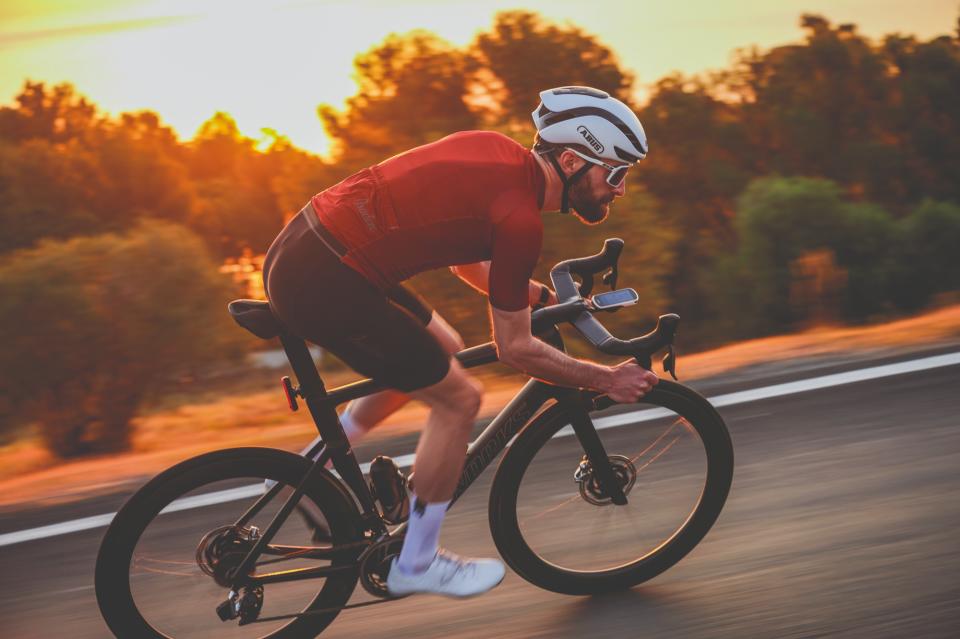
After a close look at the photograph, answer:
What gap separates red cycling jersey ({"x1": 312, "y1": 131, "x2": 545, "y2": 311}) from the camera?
313 cm

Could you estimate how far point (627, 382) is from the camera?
3.34 metres

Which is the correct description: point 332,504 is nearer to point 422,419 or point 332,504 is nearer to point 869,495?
point 869,495

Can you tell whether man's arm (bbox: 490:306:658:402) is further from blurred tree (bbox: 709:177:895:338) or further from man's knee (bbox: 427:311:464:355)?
blurred tree (bbox: 709:177:895:338)

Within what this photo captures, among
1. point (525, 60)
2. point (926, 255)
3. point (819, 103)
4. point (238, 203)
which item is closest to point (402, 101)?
point (525, 60)

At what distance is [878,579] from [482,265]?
1847 mm

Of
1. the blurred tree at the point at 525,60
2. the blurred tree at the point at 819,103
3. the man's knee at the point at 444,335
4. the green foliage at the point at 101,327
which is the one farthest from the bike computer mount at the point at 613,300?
the blurred tree at the point at 819,103

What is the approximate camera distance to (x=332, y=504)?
3434 mm

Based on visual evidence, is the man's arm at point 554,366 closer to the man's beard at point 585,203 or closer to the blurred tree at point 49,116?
the man's beard at point 585,203

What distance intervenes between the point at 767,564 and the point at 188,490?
2.18m

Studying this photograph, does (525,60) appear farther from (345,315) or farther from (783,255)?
(345,315)

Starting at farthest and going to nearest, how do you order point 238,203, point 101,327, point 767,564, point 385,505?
point 238,203 < point 101,327 < point 767,564 < point 385,505

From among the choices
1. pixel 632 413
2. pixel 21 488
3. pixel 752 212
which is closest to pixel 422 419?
pixel 21 488

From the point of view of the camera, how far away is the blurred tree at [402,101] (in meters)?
13.1

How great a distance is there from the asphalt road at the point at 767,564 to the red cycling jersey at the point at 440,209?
98 centimetres
